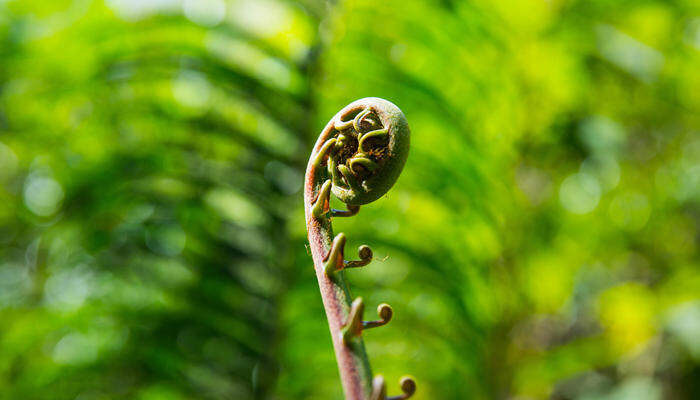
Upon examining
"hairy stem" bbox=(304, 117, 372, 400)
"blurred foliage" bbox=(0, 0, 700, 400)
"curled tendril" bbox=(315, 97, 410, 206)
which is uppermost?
"blurred foliage" bbox=(0, 0, 700, 400)

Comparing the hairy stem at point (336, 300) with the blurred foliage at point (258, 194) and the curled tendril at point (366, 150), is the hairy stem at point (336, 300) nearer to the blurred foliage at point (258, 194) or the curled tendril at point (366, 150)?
the curled tendril at point (366, 150)

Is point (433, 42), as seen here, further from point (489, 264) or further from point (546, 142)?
point (546, 142)

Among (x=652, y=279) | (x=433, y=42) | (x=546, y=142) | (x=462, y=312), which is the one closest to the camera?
(x=462, y=312)

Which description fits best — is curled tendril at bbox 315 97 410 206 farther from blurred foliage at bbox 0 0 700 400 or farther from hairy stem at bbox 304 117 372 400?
blurred foliage at bbox 0 0 700 400

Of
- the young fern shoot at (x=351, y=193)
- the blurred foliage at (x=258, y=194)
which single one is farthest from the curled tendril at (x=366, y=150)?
the blurred foliage at (x=258, y=194)

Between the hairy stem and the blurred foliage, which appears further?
the blurred foliage

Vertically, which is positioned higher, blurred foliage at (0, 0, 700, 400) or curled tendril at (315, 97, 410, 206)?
blurred foliage at (0, 0, 700, 400)

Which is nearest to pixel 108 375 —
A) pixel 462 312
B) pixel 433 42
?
pixel 462 312

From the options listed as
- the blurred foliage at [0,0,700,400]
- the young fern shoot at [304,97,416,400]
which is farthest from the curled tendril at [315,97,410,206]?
the blurred foliage at [0,0,700,400]
